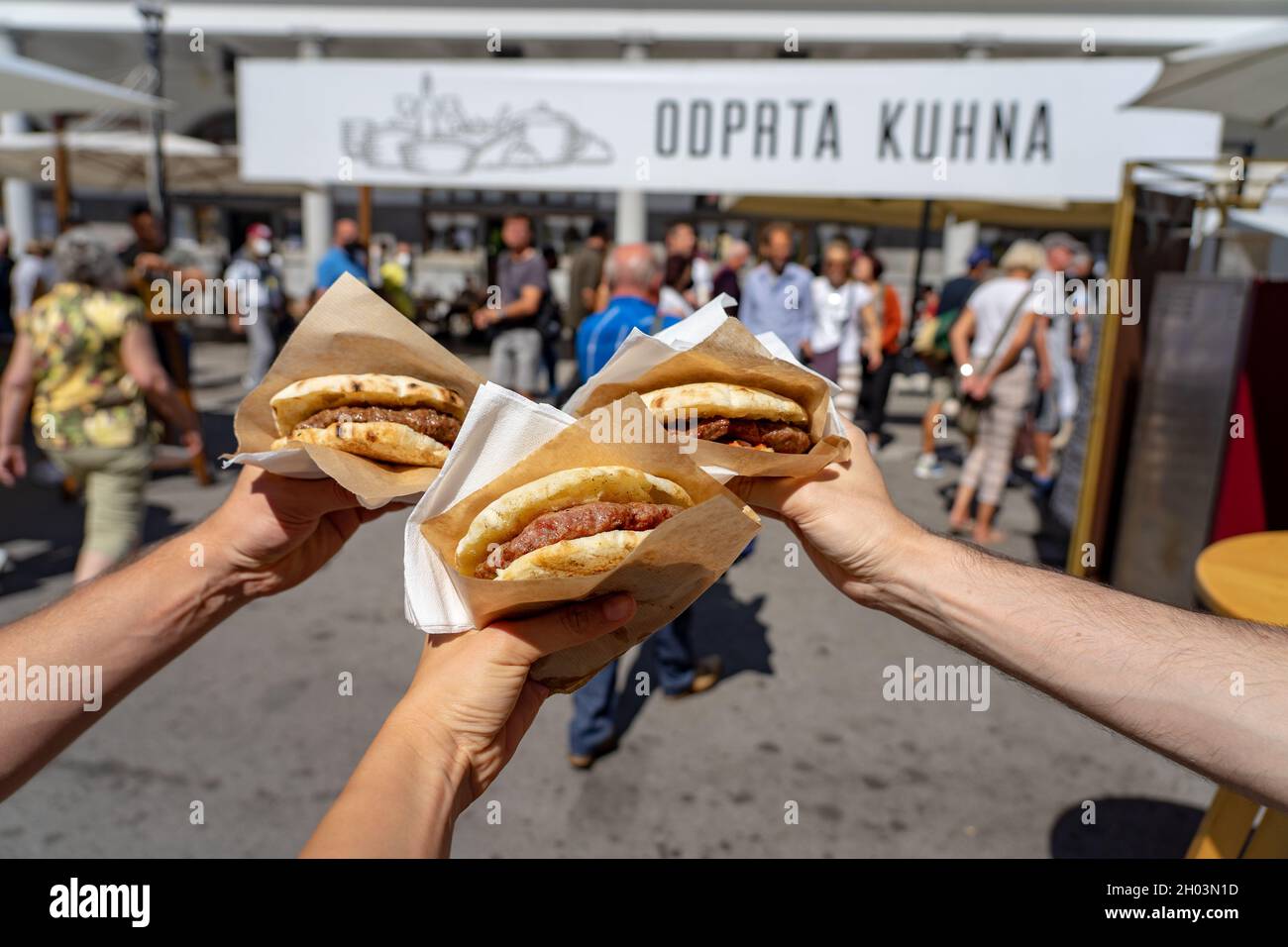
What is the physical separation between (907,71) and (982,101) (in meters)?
0.50

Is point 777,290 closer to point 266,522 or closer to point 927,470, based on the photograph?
point 927,470

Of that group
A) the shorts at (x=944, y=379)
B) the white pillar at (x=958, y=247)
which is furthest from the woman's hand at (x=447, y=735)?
the white pillar at (x=958, y=247)

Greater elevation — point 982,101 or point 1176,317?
point 982,101

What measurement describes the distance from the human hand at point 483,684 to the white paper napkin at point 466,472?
57 mm

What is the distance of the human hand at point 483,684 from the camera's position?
124cm

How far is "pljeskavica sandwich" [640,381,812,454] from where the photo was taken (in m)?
1.51

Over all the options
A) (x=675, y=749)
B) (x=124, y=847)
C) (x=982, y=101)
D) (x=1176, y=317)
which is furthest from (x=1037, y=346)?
(x=124, y=847)

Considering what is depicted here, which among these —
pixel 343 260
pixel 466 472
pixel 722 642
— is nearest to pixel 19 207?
pixel 343 260

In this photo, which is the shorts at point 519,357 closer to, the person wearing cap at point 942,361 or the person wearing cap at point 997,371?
the person wearing cap at point 997,371

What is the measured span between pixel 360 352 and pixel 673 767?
2683 millimetres

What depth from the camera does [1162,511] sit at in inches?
193

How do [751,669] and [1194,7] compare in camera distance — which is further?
[1194,7]

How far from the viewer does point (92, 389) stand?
4.52m
